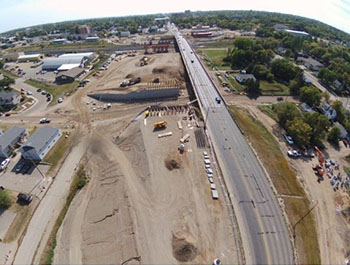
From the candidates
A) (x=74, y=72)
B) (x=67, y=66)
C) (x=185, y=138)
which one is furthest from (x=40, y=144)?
(x=67, y=66)

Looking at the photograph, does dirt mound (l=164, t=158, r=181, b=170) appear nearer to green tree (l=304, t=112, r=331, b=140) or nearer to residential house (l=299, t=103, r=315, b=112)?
green tree (l=304, t=112, r=331, b=140)

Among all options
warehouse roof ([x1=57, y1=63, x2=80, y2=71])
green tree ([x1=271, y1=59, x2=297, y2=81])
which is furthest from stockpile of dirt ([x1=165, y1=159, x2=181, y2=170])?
warehouse roof ([x1=57, y1=63, x2=80, y2=71])

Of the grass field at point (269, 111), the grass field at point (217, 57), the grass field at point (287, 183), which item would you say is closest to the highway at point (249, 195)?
the grass field at point (287, 183)

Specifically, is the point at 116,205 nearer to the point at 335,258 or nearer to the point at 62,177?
the point at 62,177

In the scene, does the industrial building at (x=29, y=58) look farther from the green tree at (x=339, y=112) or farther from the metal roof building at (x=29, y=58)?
the green tree at (x=339, y=112)

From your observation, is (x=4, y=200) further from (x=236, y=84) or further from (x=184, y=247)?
(x=236, y=84)

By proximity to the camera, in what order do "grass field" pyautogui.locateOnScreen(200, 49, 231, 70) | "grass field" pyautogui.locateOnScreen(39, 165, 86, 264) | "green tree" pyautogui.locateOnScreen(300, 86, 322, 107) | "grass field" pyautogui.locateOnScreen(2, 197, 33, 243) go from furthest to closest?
1. "grass field" pyautogui.locateOnScreen(200, 49, 231, 70)
2. "green tree" pyautogui.locateOnScreen(300, 86, 322, 107)
3. "grass field" pyautogui.locateOnScreen(2, 197, 33, 243)
4. "grass field" pyautogui.locateOnScreen(39, 165, 86, 264)

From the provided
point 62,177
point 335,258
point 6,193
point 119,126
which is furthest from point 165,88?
point 335,258
